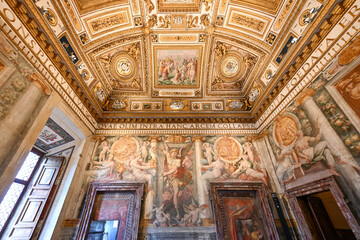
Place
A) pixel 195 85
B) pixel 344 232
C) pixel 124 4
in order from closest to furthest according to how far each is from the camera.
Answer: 1. pixel 124 4
2. pixel 344 232
3. pixel 195 85

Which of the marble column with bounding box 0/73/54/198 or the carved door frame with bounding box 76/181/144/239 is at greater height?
the marble column with bounding box 0/73/54/198

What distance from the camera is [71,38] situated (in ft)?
17.7

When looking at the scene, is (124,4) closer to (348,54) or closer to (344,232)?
(348,54)

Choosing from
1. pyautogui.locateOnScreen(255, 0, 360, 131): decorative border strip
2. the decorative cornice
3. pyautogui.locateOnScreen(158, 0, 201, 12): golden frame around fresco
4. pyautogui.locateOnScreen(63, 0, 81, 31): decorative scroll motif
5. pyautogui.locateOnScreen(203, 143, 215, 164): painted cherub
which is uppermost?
pyautogui.locateOnScreen(158, 0, 201, 12): golden frame around fresco

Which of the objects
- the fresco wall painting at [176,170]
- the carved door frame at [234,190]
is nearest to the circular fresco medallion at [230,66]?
the fresco wall painting at [176,170]

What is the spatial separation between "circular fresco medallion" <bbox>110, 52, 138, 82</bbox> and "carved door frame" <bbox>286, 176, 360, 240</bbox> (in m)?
8.51

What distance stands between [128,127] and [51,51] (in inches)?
165

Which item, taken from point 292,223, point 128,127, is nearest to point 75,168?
point 128,127

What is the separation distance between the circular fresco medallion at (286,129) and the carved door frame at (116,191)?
5.96 meters

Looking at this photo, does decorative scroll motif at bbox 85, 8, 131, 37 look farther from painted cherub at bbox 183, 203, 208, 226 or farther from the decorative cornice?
painted cherub at bbox 183, 203, 208, 226

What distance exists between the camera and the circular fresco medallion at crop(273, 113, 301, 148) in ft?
17.7

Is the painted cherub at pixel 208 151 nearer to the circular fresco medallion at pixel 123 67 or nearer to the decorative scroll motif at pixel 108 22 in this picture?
the circular fresco medallion at pixel 123 67

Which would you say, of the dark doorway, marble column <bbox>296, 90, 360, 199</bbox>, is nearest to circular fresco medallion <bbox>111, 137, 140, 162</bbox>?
the dark doorway

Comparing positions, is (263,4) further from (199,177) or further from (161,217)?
(161,217)
